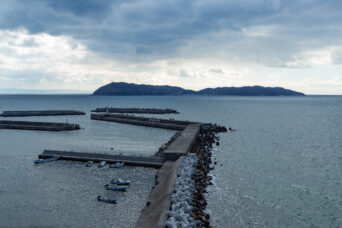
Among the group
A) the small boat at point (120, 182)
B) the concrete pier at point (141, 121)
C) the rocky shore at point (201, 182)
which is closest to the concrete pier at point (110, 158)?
the rocky shore at point (201, 182)

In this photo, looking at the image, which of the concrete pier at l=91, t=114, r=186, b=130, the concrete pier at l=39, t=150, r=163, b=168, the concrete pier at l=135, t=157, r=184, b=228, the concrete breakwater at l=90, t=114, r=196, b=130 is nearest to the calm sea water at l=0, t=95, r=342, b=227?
the concrete pier at l=135, t=157, r=184, b=228

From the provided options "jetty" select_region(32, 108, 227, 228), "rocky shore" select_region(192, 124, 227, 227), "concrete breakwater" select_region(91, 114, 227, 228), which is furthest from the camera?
"rocky shore" select_region(192, 124, 227, 227)

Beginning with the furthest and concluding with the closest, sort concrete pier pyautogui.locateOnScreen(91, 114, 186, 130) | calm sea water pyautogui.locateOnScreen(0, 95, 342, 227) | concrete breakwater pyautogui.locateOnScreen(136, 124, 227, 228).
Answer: concrete pier pyautogui.locateOnScreen(91, 114, 186, 130) → calm sea water pyautogui.locateOnScreen(0, 95, 342, 227) → concrete breakwater pyautogui.locateOnScreen(136, 124, 227, 228)

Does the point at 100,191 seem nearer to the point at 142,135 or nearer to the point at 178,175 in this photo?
the point at 178,175

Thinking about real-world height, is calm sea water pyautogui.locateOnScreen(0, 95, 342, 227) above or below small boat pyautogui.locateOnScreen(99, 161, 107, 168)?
below

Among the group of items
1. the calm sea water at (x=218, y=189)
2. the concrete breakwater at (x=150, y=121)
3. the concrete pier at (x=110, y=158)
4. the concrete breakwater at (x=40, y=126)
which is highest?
the concrete breakwater at (x=150, y=121)

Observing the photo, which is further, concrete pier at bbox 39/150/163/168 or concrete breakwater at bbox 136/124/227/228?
concrete pier at bbox 39/150/163/168

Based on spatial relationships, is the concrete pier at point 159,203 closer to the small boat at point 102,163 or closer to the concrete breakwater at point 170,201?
the concrete breakwater at point 170,201

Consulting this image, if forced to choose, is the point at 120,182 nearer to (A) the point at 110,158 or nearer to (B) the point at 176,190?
(B) the point at 176,190

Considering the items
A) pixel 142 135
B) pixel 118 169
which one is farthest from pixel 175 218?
pixel 142 135

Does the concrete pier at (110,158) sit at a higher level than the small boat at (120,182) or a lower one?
higher

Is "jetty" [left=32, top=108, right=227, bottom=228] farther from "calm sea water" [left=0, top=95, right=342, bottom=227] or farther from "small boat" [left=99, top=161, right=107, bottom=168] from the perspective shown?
"calm sea water" [left=0, top=95, right=342, bottom=227]
